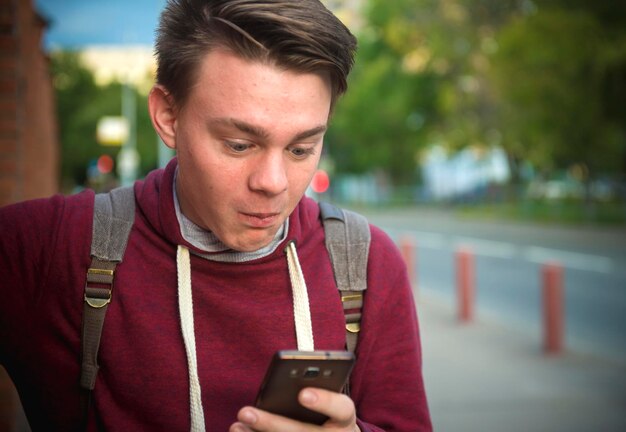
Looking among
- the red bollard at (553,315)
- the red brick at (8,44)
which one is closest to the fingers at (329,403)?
the red brick at (8,44)

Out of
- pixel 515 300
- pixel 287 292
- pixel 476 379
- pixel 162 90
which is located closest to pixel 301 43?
pixel 162 90

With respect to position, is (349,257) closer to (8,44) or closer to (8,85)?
(8,85)

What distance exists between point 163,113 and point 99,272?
398 mm

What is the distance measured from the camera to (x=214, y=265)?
1.78m

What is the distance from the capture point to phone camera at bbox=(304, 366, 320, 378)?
1432mm

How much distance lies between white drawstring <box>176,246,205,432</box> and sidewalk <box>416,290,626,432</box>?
4119 millimetres

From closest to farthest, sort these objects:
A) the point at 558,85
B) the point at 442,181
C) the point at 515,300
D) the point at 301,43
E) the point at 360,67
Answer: the point at 301,43 → the point at 515,300 → the point at 558,85 → the point at 360,67 → the point at 442,181

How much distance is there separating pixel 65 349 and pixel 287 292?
1.70 feet

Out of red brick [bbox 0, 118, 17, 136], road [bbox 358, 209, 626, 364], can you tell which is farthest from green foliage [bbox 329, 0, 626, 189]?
red brick [bbox 0, 118, 17, 136]

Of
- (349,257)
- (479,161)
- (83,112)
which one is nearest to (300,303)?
(349,257)

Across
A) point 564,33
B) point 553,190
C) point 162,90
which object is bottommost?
point 553,190

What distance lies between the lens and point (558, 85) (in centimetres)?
2108

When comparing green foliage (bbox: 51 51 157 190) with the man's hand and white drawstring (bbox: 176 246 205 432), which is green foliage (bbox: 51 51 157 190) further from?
the man's hand

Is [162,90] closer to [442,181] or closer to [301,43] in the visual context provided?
[301,43]
